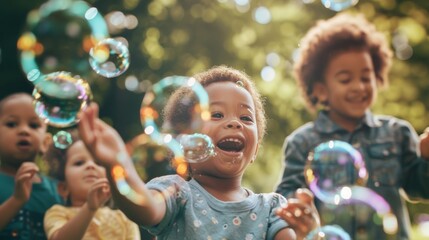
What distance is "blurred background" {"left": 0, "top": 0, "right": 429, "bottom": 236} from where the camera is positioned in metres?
10.3

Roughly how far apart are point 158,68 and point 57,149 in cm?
661

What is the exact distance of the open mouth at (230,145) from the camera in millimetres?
3451

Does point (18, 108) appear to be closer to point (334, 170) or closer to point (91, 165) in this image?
point (91, 165)

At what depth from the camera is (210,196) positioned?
3.40 metres

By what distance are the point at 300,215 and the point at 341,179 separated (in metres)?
1.10

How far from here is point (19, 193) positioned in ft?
13.7

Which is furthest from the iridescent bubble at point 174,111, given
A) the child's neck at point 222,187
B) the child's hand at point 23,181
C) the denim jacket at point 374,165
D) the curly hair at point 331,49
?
the curly hair at point 331,49

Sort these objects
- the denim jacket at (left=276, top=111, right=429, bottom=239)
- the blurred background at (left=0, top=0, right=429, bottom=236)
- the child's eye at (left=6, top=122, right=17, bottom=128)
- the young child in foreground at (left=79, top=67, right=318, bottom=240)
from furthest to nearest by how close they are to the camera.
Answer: the blurred background at (left=0, top=0, right=429, bottom=236) < the child's eye at (left=6, top=122, right=17, bottom=128) < the denim jacket at (left=276, top=111, right=429, bottom=239) < the young child in foreground at (left=79, top=67, right=318, bottom=240)

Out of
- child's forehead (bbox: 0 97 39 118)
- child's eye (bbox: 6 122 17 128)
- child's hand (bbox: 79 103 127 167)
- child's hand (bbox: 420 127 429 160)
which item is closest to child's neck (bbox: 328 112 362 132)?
child's hand (bbox: 420 127 429 160)

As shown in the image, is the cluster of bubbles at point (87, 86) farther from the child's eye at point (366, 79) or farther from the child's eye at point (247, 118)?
the child's eye at point (366, 79)

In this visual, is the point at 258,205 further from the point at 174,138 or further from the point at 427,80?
the point at 427,80

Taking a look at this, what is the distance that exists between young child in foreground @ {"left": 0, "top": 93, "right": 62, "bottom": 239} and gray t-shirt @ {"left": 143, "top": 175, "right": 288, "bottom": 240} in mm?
1288

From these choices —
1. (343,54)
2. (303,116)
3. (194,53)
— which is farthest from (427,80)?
(343,54)

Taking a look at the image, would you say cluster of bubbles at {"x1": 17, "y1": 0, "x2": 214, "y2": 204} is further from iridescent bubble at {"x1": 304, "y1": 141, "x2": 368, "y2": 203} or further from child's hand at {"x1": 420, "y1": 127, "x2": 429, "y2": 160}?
child's hand at {"x1": 420, "y1": 127, "x2": 429, "y2": 160}
